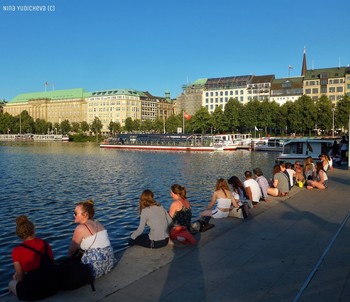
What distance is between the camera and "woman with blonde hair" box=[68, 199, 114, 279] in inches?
297

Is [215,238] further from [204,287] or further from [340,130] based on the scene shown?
[340,130]

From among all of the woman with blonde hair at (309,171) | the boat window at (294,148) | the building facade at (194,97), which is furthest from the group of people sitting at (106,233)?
the building facade at (194,97)

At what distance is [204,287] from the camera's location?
281 inches

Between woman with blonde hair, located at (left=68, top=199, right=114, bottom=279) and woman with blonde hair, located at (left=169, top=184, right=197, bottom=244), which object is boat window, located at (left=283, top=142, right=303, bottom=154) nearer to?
woman with blonde hair, located at (left=169, top=184, right=197, bottom=244)

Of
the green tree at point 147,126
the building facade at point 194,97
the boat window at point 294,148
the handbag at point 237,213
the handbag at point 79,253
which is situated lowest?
the handbag at point 237,213

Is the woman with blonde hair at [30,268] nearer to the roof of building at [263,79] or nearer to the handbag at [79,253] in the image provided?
the handbag at [79,253]

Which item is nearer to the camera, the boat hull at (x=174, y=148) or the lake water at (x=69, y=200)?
the lake water at (x=69, y=200)

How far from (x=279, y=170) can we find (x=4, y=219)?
13.4 metres

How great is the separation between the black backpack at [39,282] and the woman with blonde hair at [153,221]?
2.98 meters

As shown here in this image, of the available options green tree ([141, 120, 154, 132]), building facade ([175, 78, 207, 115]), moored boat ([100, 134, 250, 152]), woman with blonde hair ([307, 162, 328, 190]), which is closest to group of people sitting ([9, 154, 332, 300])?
woman with blonde hair ([307, 162, 328, 190])

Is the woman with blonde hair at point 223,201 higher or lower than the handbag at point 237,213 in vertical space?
higher

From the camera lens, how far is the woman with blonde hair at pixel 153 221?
937 centimetres

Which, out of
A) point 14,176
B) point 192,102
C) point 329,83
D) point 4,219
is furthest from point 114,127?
point 4,219

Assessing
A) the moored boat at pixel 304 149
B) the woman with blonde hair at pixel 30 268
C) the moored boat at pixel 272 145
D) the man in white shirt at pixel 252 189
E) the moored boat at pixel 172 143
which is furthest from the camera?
the moored boat at pixel 172 143
